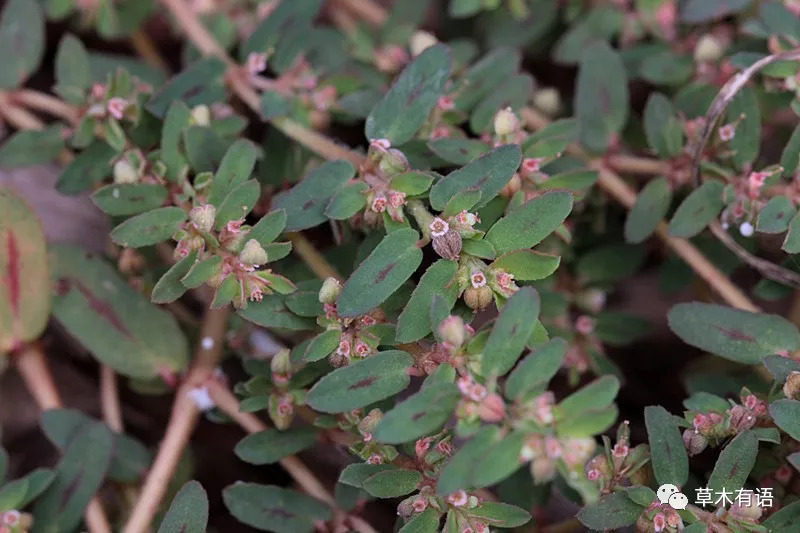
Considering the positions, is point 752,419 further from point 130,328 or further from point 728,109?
point 130,328

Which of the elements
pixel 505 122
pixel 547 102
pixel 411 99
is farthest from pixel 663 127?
pixel 411 99

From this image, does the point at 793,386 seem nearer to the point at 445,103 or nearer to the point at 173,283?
the point at 445,103

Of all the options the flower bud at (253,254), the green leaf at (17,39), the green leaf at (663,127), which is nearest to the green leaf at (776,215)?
the green leaf at (663,127)

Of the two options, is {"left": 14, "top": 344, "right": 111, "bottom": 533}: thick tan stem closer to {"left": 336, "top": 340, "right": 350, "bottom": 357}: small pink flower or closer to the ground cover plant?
the ground cover plant

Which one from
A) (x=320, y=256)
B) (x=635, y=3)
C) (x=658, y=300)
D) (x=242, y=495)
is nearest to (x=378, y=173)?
(x=320, y=256)

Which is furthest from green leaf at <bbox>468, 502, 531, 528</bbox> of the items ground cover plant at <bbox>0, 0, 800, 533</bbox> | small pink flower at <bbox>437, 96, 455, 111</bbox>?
small pink flower at <bbox>437, 96, 455, 111</bbox>
